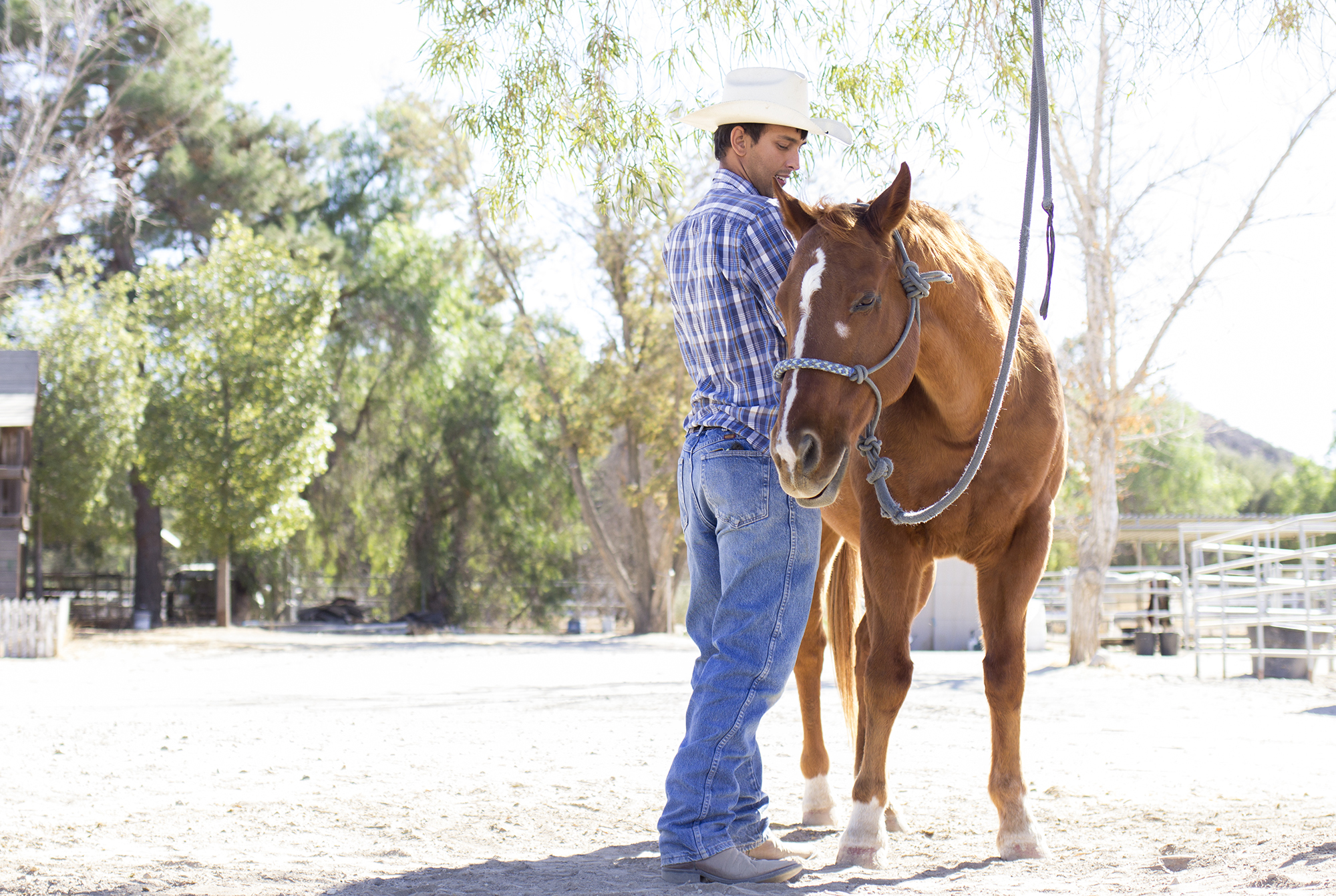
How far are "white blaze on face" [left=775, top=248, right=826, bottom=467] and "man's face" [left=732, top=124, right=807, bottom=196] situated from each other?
49 centimetres

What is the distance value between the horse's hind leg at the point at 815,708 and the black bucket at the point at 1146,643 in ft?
45.5

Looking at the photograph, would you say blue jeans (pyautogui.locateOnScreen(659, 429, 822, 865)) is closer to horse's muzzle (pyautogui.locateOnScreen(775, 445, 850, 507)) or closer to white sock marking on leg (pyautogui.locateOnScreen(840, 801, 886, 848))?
horse's muzzle (pyautogui.locateOnScreen(775, 445, 850, 507))

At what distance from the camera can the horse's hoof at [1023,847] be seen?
331 cm

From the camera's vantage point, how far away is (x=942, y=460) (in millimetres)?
3336

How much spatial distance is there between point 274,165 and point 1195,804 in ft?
88.2

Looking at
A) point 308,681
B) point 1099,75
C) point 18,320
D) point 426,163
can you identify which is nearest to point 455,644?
point 308,681

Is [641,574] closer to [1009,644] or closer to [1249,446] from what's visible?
[1009,644]

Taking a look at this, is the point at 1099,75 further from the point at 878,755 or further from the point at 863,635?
the point at 878,755

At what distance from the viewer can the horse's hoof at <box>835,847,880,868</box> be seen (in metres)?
3.25

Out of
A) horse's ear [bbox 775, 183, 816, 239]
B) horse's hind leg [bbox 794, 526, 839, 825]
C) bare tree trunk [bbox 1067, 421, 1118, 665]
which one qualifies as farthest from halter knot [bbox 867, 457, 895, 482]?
bare tree trunk [bbox 1067, 421, 1118, 665]

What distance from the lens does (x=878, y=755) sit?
3389 mm

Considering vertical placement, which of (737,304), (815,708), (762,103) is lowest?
(815,708)

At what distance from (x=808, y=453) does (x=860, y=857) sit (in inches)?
57.5

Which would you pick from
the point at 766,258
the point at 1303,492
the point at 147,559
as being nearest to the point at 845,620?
the point at 766,258
